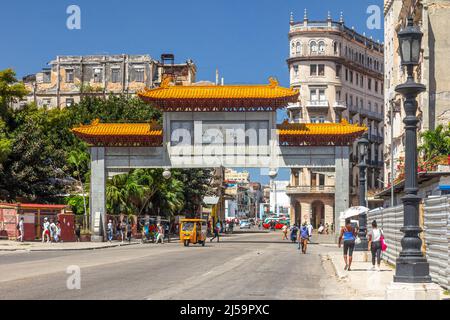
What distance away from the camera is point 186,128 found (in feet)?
185

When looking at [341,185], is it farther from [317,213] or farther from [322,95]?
[322,95]

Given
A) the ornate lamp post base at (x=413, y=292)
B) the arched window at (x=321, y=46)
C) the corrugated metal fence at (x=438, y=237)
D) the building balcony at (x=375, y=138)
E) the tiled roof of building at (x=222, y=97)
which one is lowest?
the ornate lamp post base at (x=413, y=292)

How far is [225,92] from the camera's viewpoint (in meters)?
56.5

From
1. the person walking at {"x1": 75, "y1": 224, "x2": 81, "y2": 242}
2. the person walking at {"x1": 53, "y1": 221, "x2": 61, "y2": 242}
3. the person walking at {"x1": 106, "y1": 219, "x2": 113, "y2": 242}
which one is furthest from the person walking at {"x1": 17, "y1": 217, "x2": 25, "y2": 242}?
the person walking at {"x1": 106, "y1": 219, "x2": 113, "y2": 242}

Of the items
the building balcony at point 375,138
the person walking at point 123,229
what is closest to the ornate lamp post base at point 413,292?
the person walking at point 123,229

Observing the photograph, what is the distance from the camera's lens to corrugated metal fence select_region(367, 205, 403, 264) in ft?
90.5

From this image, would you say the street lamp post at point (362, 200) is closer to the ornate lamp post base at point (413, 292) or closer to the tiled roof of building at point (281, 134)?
the tiled roof of building at point (281, 134)

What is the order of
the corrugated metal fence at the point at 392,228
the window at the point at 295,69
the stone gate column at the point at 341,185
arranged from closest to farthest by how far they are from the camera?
1. the corrugated metal fence at the point at 392,228
2. the stone gate column at the point at 341,185
3. the window at the point at 295,69

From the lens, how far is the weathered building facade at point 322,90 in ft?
353

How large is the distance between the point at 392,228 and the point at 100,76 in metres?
86.4

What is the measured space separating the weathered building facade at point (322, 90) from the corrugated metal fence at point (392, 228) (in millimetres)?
72598

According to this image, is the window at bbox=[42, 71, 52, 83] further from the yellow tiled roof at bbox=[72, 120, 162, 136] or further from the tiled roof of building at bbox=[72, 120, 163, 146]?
the tiled roof of building at bbox=[72, 120, 163, 146]

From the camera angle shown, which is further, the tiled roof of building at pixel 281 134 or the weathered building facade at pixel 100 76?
the weathered building facade at pixel 100 76
